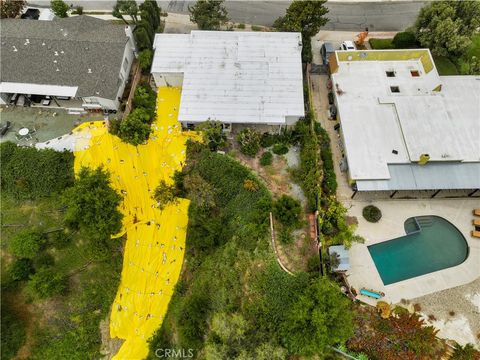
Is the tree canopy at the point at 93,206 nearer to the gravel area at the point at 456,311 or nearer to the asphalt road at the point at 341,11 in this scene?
the gravel area at the point at 456,311

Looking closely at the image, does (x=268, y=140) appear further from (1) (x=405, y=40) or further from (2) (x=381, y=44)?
(1) (x=405, y=40)

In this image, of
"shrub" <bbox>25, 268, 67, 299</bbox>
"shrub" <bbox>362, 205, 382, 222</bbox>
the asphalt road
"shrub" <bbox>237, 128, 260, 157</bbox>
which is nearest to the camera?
"shrub" <bbox>25, 268, 67, 299</bbox>

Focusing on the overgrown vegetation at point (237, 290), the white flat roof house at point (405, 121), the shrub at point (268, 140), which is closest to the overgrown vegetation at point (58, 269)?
the overgrown vegetation at point (237, 290)

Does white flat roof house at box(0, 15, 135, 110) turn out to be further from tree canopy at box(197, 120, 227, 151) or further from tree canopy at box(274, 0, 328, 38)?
tree canopy at box(274, 0, 328, 38)

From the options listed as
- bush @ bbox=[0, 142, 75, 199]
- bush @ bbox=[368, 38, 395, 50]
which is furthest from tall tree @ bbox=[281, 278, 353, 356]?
bush @ bbox=[368, 38, 395, 50]

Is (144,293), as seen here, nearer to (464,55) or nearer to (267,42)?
(267,42)
